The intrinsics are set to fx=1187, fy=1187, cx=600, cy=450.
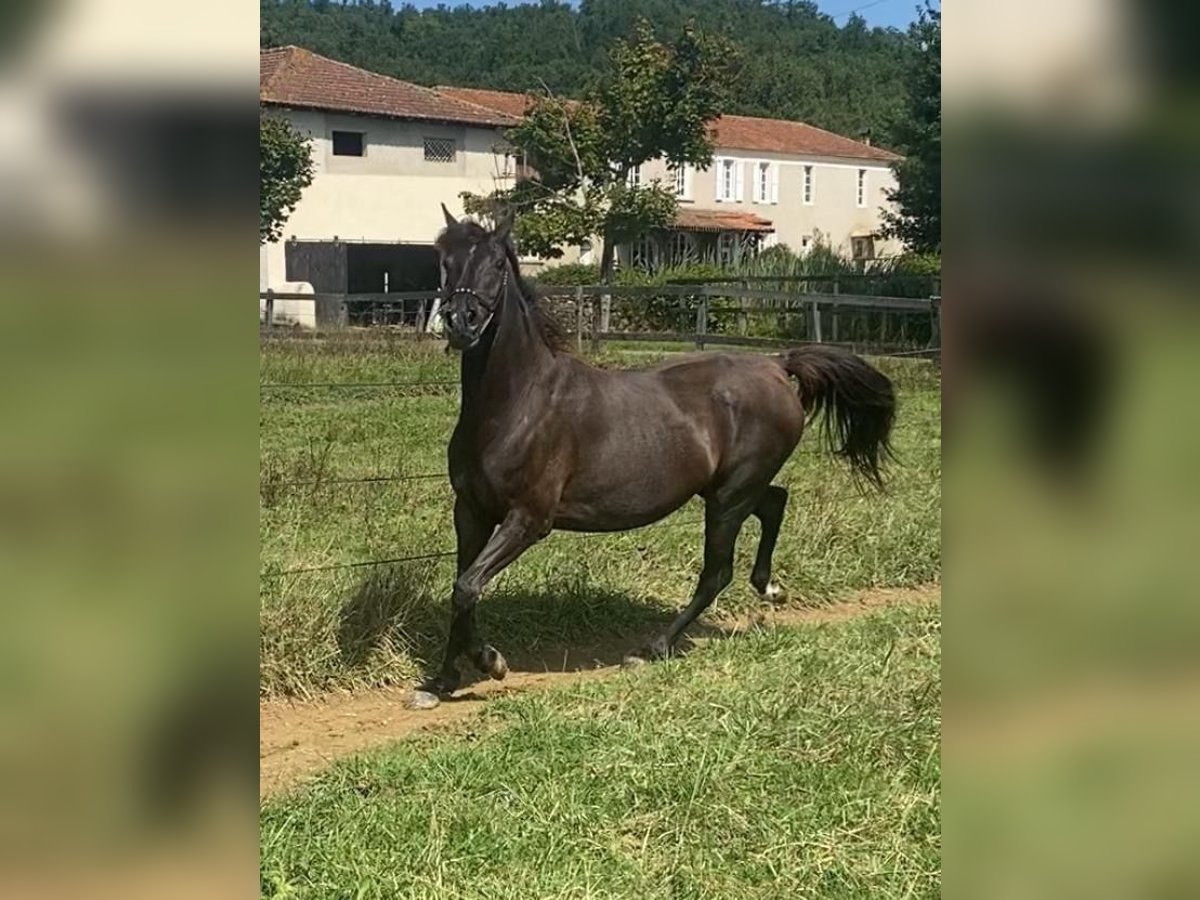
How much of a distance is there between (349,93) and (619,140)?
8050mm

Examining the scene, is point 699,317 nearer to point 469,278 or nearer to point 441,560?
point 441,560

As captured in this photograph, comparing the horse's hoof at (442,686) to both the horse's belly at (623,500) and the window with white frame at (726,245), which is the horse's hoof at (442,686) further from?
the window with white frame at (726,245)

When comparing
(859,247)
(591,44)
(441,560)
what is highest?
(591,44)

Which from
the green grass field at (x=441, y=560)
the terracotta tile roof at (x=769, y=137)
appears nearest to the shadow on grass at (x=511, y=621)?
the green grass field at (x=441, y=560)

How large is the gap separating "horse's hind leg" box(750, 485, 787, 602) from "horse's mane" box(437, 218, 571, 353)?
1.57 meters

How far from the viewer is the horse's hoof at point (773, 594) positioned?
6598mm

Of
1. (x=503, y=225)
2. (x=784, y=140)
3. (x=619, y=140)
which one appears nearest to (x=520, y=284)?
(x=503, y=225)

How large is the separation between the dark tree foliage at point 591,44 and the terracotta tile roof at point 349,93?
78.3 ft

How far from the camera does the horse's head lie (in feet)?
15.8

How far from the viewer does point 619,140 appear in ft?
110

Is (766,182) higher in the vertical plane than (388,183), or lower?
higher
